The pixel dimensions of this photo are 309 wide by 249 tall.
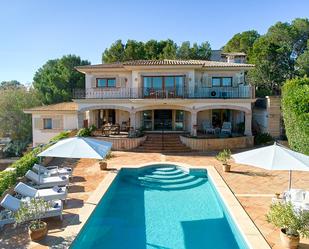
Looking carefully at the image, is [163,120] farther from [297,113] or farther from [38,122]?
[297,113]

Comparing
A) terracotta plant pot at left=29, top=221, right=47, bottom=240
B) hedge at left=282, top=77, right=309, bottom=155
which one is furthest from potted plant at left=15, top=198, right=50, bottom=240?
hedge at left=282, top=77, right=309, bottom=155

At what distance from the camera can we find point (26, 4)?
18.3 meters

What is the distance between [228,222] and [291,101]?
11.6 meters

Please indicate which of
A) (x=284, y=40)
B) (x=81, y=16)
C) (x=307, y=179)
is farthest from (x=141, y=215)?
(x=284, y=40)

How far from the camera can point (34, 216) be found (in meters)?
8.81

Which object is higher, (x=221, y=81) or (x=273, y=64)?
(x=273, y=64)

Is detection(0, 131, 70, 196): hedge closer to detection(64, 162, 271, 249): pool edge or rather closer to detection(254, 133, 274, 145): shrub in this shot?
detection(64, 162, 271, 249): pool edge

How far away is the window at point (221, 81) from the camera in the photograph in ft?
91.6

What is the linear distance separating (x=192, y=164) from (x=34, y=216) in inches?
462

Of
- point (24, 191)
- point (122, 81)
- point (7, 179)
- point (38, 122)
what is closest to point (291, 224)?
point (24, 191)

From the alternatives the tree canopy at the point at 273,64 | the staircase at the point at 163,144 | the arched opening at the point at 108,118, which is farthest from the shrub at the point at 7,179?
the tree canopy at the point at 273,64

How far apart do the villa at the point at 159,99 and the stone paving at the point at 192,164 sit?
5.50 metres

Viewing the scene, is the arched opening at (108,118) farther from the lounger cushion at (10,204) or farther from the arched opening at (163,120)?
the lounger cushion at (10,204)

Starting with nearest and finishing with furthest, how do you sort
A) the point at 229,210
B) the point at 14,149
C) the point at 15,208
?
1. the point at 15,208
2. the point at 229,210
3. the point at 14,149
